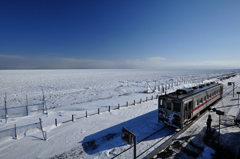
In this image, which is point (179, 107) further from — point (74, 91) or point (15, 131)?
point (74, 91)

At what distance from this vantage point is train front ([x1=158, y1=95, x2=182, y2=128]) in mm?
9191

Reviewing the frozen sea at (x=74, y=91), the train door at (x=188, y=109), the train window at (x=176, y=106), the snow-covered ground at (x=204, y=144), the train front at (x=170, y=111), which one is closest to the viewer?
the snow-covered ground at (x=204, y=144)

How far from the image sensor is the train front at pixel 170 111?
9191 mm

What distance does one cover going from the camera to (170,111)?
9.67 metres

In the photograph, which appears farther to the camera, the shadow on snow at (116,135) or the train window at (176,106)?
the train window at (176,106)

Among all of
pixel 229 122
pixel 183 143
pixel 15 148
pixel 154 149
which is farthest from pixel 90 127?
pixel 229 122

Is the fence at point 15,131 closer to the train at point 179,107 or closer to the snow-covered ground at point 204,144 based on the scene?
the snow-covered ground at point 204,144

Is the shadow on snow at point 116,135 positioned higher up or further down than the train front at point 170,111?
further down

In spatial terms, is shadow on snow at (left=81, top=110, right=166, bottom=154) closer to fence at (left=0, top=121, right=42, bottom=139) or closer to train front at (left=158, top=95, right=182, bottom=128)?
train front at (left=158, top=95, right=182, bottom=128)

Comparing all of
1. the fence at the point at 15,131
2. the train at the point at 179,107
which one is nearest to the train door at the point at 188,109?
the train at the point at 179,107

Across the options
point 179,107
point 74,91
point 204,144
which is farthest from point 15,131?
point 74,91

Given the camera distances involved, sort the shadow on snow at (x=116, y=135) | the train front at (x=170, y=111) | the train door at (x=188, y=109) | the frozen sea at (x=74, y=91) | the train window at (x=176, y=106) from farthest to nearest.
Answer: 1. the frozen sea at (x=74, y=91)
2. the train door at (x=188, y=109)
3. the train front at (x=170, y=111)
4. the train window at (x=176, y=106)
5. the shadow on snow at (x=116, y=135)

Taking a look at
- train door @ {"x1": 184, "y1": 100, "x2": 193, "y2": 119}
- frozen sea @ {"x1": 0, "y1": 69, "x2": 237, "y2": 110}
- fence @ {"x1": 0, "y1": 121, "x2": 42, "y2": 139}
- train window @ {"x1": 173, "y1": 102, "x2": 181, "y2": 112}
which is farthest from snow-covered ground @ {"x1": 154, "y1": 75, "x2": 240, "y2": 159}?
frozen sea @ {"x1": 0, "y1": 69, "x2": 237, "y2": 110}

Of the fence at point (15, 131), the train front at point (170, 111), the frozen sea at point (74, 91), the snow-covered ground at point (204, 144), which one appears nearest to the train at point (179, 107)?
the train front at point (170, 111)
